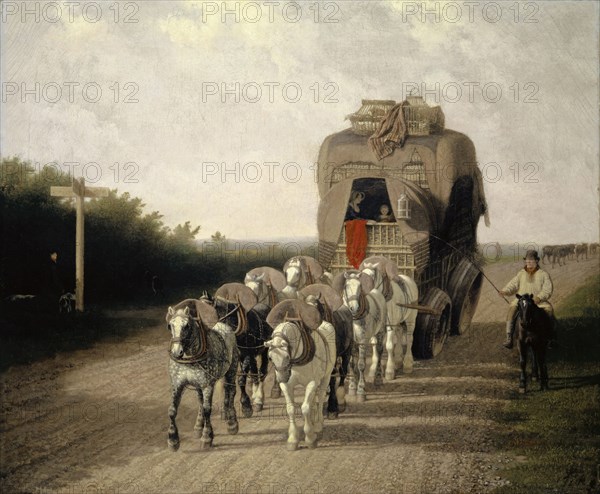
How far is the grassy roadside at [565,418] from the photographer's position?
656 cm

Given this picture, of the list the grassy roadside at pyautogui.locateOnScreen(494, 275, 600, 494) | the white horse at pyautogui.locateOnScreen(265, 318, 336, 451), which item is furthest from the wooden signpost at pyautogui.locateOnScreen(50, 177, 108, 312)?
the grassy roadside at pyautogui.locateOnScreen(494, 275, 600, 494)

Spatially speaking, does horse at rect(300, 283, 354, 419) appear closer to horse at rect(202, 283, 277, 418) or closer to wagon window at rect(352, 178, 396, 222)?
horse at rect(202, 283, 277, 418)

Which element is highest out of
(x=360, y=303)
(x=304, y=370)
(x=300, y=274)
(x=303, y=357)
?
(x=300, y=274)

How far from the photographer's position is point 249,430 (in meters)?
6.70

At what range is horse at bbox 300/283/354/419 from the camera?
6703 mm

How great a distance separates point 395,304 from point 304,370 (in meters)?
1.64

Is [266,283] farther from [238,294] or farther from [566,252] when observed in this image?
[566,252]

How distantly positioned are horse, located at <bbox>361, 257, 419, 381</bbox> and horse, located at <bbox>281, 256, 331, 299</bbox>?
44cm

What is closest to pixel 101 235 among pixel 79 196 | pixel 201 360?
pixel 79 196

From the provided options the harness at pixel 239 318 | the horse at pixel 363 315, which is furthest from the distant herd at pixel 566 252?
the harness at pixel 239 318

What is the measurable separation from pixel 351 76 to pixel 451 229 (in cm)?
171

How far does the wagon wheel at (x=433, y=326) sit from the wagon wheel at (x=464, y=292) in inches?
4.5

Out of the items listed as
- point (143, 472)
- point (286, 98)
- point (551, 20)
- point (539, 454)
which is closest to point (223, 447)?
point (143, 472)

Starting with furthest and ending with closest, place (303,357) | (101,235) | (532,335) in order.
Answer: (101,235) → (532,335) → (303,357)
